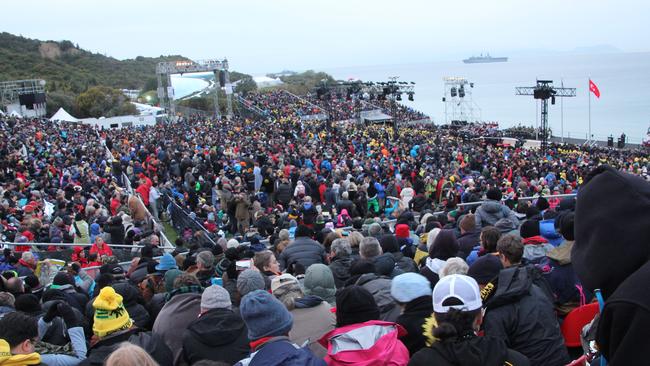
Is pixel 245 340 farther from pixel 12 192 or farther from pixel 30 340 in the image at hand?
pixel 12 192

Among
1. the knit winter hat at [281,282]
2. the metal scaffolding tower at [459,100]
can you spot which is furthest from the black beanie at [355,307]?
the metal scaffolding tower at [459,100]

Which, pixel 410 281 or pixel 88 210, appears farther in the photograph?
pixel 88 210

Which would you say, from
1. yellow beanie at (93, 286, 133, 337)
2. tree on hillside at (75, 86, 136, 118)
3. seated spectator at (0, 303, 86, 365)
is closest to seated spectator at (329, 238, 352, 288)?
yellow beanie at (93, 286, 133, 337)

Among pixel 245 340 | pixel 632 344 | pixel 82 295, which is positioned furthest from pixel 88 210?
pixel 632 344

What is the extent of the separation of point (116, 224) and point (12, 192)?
15.7 feet

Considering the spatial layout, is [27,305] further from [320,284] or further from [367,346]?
[367,346]

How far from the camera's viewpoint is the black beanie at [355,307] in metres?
3.17

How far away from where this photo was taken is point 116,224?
10.1 m

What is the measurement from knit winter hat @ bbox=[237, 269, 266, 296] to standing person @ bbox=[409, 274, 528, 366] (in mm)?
2026

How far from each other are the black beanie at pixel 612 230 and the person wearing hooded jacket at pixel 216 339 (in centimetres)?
260

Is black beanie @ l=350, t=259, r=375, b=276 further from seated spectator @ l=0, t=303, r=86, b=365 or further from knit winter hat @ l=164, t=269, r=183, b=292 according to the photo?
seated spectator @ l=0, t=303, r=86, b=365

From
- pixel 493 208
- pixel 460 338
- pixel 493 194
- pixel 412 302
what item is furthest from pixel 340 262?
pixel 493 194

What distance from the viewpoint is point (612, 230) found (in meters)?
1.22

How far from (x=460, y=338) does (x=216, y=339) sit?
166 cm
